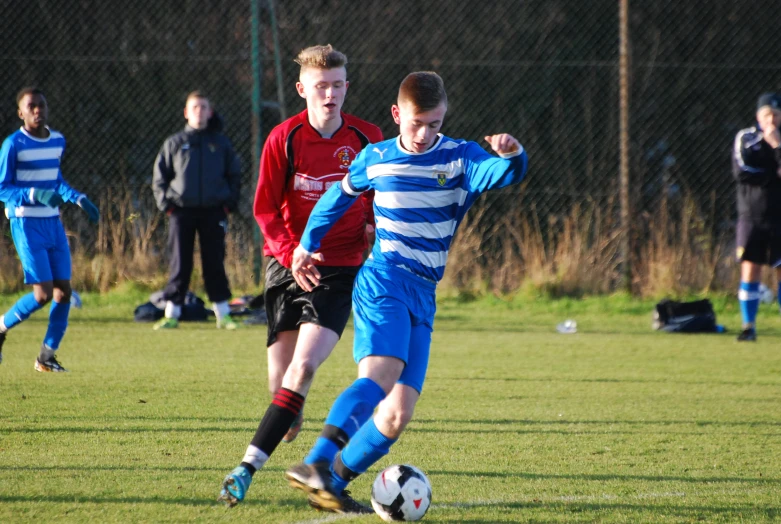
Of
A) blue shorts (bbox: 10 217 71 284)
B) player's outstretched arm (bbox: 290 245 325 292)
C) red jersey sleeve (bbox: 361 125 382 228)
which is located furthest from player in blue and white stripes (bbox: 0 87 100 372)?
player's outstretched arm (bbox: 290 245 325 292)

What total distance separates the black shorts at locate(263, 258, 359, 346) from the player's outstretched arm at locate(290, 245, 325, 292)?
0.78 feet

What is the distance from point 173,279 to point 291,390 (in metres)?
5.84

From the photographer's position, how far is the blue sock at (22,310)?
7.18 m

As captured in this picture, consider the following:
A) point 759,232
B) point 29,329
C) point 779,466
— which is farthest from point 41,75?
point 779,466

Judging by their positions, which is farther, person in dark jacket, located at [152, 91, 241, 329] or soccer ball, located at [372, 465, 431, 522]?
person in dark jacket, located at [152, 91, 241, 329]

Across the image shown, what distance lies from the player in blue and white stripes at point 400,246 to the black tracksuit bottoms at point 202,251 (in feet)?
18.4

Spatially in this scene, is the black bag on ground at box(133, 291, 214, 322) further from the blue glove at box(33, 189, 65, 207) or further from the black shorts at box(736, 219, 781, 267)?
the black shorts at box(736, 219, 781, 267)

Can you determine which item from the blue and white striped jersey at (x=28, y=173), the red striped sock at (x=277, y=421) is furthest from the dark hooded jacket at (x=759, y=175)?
the red striped sock at (x=277, y=421)

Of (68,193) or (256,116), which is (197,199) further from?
(68,193)

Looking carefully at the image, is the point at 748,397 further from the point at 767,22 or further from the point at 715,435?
the point at 767,22

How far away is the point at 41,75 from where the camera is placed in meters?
13.1

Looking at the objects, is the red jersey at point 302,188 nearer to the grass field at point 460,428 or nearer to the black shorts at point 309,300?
the black shorts at point 309,300

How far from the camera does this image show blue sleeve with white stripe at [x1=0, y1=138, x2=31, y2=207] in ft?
23.0

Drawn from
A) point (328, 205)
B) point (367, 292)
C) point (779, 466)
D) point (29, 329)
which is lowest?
point (29, 329)
